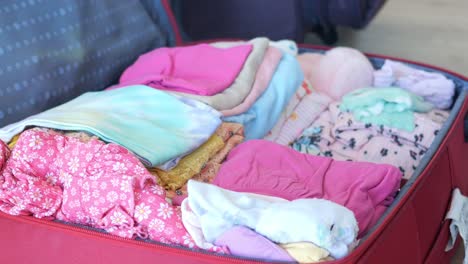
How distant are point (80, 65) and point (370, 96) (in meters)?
0.70

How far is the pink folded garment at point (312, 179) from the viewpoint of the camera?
1.19 metres

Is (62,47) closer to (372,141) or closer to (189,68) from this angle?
(189,68)

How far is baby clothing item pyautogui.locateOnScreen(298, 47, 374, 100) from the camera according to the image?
1.75m

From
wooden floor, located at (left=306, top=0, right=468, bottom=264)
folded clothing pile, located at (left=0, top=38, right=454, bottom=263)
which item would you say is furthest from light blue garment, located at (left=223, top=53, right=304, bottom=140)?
wooden floor, located at (left=306, top=0, right=468, bottom=264)

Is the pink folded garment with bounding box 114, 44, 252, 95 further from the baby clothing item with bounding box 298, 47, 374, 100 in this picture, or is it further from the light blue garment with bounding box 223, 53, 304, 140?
the baby clothing item with bounding box 298, 47, 374, 100

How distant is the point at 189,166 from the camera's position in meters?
1.31

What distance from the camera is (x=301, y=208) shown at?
3.34 ft

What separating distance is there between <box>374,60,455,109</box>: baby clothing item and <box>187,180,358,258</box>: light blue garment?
2.46 ft

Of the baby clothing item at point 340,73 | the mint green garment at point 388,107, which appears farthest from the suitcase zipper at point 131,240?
the baby clothing item at point 340,73

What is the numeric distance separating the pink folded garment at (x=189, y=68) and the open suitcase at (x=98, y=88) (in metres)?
0.10

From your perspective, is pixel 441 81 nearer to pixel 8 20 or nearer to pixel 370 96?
pixel 370 96

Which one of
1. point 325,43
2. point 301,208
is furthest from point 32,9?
point 325,43

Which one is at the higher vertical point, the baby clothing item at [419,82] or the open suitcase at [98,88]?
the open suitcase at [98,88]

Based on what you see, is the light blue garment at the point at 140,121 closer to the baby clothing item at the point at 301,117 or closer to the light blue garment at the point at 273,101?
the light blue garment at the point at 273,101
